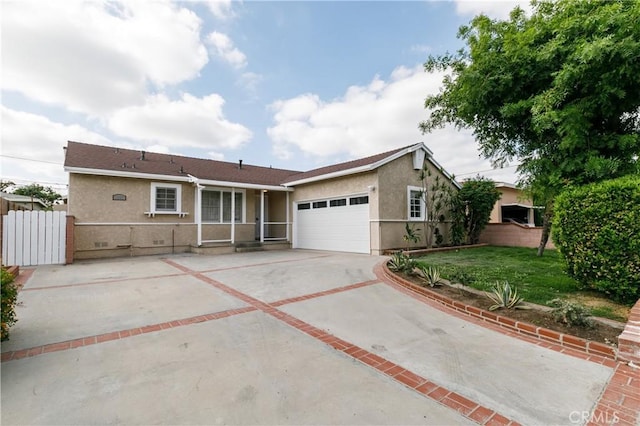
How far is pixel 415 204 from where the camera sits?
12992 mm

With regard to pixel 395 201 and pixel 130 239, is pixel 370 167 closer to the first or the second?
pixel 395 201

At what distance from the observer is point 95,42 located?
9195mm

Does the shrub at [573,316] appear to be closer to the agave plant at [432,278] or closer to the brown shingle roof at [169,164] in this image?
the agave plant at [432,278]

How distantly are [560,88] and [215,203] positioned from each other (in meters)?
13.0

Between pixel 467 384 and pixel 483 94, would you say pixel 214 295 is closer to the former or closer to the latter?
pixel 467 384

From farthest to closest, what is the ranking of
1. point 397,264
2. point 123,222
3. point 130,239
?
1. point 130,239
2. point 123,222
3. point 397,264

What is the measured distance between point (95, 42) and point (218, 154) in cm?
1578

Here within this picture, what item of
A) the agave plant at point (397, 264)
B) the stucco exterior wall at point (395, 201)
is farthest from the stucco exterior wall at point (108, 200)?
the agave plant at point (397, 264)

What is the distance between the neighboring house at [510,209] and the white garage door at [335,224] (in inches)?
463

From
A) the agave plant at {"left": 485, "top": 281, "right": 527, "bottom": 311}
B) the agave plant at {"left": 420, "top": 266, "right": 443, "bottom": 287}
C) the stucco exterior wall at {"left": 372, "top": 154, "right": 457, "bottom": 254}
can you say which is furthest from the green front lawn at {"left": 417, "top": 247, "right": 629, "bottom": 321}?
the stucco exterior wall at {"left": 372, "top": 154, "right": 457, "bottom": 254}

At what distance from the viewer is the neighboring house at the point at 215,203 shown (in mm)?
11227

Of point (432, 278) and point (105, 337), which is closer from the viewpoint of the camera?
point (105, 337)

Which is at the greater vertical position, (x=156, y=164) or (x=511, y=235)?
(x=156, y=164)

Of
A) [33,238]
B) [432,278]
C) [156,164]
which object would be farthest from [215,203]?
[432,278]
